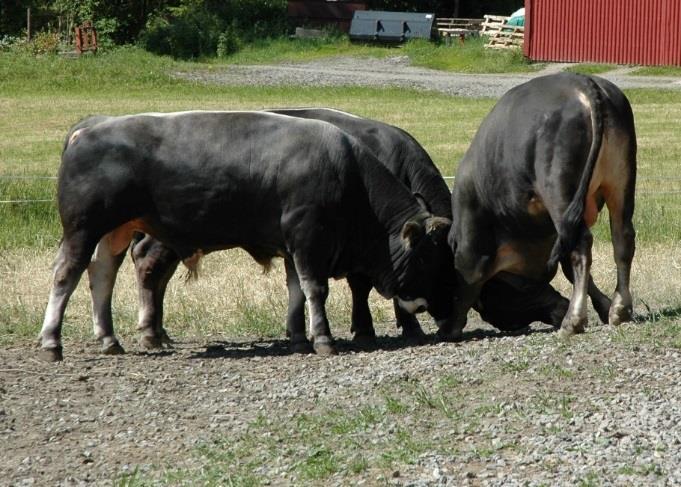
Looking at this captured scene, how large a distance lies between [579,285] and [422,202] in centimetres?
199

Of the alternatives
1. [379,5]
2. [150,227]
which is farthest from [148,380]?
[379,5]

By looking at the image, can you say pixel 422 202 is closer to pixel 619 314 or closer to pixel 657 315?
pixel 619 314

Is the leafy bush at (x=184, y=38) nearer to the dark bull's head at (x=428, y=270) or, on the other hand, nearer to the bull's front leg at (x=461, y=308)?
the dark bull's head at (x=428, y=270)

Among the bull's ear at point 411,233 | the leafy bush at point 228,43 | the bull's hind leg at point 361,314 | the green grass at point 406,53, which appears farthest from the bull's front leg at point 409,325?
the leafy bush at point 228,43

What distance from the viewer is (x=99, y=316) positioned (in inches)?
459

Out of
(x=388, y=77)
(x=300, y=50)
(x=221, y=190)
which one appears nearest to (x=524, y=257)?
(x=221, y=190)

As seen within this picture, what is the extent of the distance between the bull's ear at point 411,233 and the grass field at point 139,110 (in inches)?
66.4

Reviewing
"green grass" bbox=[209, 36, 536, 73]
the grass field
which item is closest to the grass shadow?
the grass field

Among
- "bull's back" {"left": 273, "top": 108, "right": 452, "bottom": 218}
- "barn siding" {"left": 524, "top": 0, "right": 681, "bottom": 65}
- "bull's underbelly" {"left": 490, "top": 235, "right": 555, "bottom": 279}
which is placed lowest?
"barn siding" {"left": 524, "top": 0, "right": 681, "bottom": 65}

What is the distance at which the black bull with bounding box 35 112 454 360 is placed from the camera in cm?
1106

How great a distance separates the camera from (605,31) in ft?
154

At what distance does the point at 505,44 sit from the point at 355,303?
1610 inches

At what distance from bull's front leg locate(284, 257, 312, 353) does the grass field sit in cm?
109

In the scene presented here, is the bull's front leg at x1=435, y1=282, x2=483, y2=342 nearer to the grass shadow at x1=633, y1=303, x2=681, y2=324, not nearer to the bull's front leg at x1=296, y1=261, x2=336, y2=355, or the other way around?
the bull's front leg at x1=296, y1=261, x2=336, y2=355
